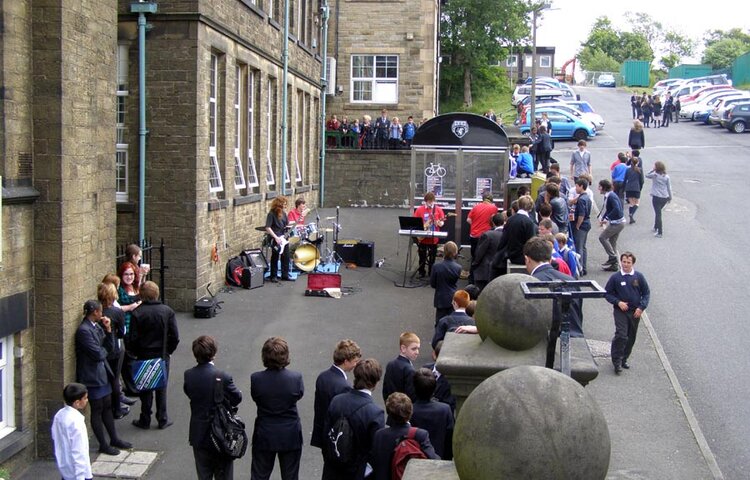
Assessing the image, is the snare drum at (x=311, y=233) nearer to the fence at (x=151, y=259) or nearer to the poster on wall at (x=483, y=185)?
the poster on wall at (x=483, y=185)

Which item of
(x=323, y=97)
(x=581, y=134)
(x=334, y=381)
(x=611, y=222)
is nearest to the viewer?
(x=334, y=381)

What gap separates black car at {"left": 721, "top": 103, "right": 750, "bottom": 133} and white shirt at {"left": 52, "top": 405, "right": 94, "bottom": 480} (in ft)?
147

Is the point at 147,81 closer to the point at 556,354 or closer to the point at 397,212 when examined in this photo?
the point at 556,354

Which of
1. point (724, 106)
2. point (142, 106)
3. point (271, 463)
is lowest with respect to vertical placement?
point (271, 463)

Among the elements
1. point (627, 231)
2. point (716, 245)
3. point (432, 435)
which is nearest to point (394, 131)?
point (627, 231)

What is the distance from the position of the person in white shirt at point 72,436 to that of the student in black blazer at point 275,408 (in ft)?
5.30

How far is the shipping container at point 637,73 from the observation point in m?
87.4

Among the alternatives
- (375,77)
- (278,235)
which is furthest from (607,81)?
(278,235)

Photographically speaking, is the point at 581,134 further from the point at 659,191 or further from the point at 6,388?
the point at 6,388

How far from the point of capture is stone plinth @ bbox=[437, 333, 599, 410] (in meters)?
5.73

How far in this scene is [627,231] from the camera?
22578 millimetres

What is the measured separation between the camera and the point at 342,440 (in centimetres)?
689

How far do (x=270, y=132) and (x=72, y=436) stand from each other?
56.4 ft


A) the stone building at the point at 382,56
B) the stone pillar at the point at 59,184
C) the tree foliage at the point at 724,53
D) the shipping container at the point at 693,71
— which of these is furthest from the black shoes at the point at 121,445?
the tree foliage at the point at 724,53
